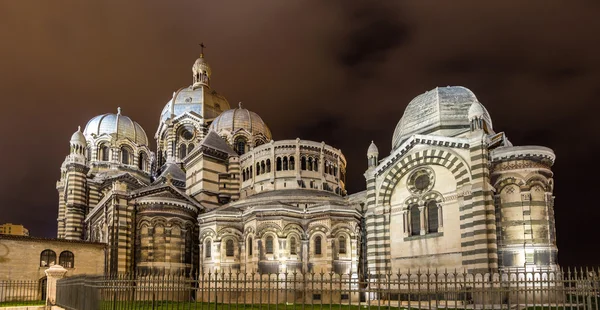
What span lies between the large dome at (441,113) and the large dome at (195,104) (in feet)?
93.2

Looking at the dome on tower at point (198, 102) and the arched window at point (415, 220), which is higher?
the dome on tower at point (198, 102)

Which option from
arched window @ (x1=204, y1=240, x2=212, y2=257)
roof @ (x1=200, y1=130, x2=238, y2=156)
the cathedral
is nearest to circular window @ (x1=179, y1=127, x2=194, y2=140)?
the cathedral

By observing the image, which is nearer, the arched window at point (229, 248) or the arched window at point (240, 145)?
the arched window at point (229, 248)

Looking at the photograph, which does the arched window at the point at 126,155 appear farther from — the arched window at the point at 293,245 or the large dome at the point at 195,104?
the arched window at the point at 293,245

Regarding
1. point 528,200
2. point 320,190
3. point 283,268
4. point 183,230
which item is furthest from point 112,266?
point 528,200

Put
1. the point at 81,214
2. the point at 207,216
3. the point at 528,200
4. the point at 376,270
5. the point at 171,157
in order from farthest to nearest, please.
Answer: the point at 171,157 → the point at 81,214 → the point at 207,216 → the point at 376,270 → the point at 528,200

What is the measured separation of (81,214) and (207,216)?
19407 mm

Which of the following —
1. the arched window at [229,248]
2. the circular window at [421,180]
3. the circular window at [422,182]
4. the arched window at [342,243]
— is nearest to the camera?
the circular window at [421,180]

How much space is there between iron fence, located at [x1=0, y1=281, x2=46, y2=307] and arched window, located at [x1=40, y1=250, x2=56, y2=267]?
1.26 meters

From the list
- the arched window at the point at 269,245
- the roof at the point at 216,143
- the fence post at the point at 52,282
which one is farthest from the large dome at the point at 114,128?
the fence post at the point at 52,282

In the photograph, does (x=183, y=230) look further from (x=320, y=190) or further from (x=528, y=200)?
(x=528, y=200)

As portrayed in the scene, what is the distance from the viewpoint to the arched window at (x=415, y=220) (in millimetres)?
29812

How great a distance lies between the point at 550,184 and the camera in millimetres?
26766

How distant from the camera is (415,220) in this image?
1187 inches
